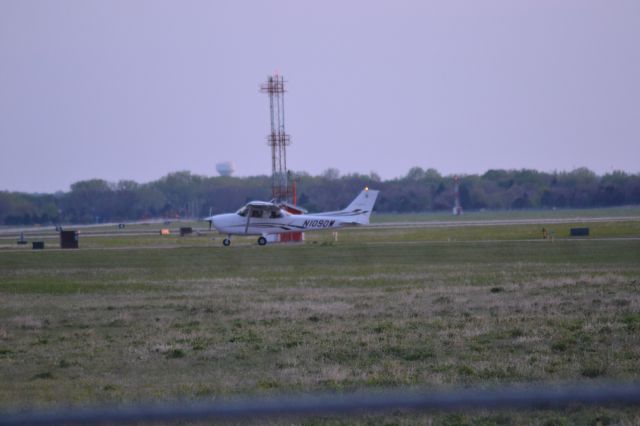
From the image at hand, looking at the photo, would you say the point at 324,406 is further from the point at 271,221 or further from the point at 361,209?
the point at 361,209

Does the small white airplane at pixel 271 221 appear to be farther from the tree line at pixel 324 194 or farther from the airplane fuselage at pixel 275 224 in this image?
the tree line at pixel 324 194

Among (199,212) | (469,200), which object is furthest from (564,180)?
(199,212)

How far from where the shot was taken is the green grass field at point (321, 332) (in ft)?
31.9

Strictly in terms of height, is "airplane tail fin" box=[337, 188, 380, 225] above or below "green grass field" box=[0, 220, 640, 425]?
above

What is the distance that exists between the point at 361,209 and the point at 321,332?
34001mm

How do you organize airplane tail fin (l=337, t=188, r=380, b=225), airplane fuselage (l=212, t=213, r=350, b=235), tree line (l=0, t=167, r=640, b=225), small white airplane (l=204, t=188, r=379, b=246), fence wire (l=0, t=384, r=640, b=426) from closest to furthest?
fence wire (l=0, t=384, r=640, b=426), small white airplane (l=204, t=188, r=379, b=246), airplane fuselage (l=212, t=213, r=350, b=235), airplane tail fin (l=337, t=188, r=380, b=225), tree line (l=0, t=167, r=640, b=225)

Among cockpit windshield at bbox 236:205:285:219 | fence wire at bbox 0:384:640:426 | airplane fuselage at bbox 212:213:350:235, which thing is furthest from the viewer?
airplane fuselage at bbox 212:213:350:235

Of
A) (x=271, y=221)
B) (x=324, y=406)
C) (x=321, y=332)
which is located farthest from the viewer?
(x=271, y=221)

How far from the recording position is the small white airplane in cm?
4631

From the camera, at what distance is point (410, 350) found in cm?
1178

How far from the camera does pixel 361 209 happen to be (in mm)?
47500

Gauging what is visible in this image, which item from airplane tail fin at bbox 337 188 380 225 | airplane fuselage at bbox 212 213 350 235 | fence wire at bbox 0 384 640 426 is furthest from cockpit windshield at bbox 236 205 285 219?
fence wire at bbox 0 384 640 426

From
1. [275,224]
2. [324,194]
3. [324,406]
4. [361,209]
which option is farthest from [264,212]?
[324,194]

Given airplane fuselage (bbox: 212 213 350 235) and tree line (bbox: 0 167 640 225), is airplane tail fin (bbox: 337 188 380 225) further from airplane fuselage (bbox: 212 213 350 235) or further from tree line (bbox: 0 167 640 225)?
tree line (bbox: 0 167 640 225)
